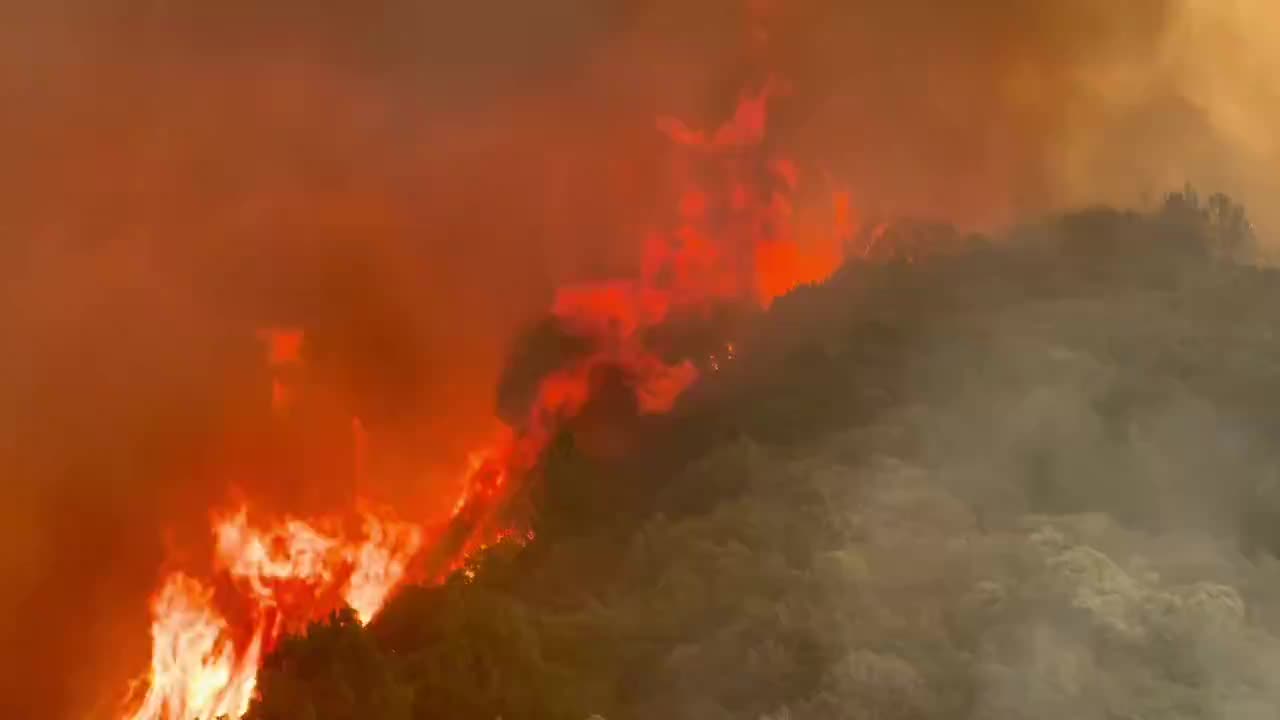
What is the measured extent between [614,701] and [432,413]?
4715mm

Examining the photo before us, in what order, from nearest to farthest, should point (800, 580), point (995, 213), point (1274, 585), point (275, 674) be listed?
point (275, 674)
point (1274, 585)
point (800, 580)
point (995, 213)

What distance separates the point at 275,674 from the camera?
25.5 feet

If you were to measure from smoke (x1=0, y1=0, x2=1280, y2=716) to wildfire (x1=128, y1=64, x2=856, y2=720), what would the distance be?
11.3 inches

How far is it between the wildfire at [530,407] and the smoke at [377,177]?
11.3 inches

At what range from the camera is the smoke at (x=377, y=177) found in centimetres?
1019

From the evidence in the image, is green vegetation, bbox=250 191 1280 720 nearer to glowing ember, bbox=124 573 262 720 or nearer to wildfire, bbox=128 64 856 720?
wildfire, bbox=128 64 856 720

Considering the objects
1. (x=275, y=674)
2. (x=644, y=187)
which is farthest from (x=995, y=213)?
(x=275, y=674)

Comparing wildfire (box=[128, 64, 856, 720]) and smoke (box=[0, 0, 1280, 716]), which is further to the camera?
smoke (box=[0, 0, 1280, 716])

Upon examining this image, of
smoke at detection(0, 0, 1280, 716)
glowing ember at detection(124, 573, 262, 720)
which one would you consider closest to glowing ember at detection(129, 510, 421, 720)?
glowing ember at detection(124, 573, 262, 720)

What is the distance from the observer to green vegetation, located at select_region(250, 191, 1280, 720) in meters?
7.83

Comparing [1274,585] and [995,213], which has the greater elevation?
[995,213]

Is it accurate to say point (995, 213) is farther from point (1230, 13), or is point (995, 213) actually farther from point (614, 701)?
point (614, 701)

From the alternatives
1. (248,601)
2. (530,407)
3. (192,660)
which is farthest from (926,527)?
(192,660)

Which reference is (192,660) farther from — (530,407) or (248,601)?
(530,407)
